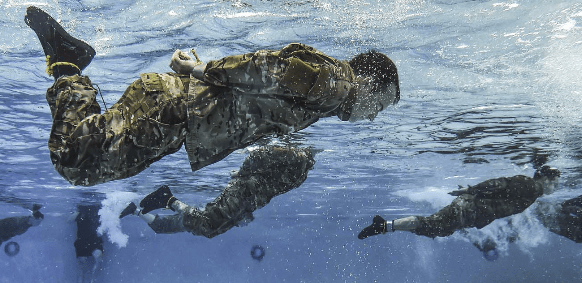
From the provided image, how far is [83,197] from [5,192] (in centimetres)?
421

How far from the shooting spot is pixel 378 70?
4184 mm

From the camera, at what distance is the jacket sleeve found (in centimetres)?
354

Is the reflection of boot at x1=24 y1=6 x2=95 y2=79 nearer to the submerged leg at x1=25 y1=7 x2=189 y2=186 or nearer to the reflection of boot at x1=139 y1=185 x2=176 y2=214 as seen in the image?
the submerged leg at x1=25 y1=7 x2=189 y2=186

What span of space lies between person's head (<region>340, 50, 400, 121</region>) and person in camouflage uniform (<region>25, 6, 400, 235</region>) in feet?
0.03

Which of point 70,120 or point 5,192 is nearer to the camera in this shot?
point 70,120

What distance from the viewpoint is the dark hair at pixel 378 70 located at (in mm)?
4145

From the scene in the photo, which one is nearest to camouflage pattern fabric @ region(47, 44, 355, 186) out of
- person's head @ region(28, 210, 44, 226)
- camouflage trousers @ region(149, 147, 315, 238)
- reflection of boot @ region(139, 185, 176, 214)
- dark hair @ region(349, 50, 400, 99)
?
dark hair @ region(349, 50, 400, 99)

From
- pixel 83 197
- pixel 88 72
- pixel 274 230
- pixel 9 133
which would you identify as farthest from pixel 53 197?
pixel 274 230

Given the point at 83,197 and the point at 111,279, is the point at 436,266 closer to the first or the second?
the point at 111,279

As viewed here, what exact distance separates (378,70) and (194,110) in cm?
187

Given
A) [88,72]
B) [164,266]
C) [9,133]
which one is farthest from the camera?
[164,266]

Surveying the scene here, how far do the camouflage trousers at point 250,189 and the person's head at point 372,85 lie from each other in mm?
3871

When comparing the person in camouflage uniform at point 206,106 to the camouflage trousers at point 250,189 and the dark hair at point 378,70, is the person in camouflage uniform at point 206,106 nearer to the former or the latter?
the dark hair at point 378,70

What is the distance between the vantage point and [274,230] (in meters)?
44.3
